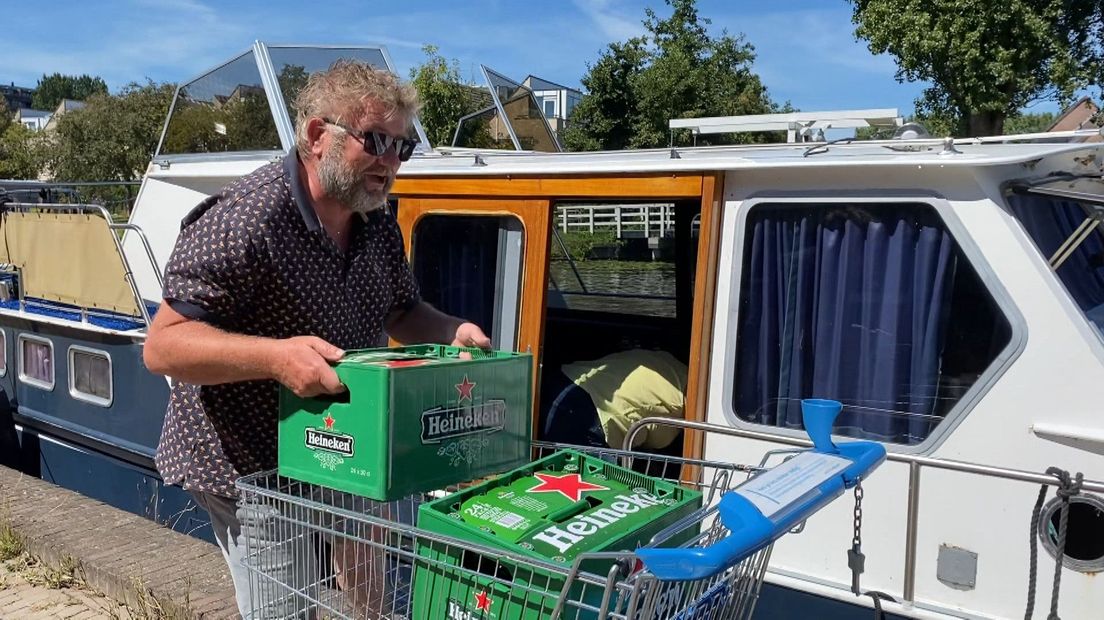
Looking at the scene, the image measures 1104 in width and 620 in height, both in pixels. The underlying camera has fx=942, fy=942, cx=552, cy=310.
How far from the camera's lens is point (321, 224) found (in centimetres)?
225

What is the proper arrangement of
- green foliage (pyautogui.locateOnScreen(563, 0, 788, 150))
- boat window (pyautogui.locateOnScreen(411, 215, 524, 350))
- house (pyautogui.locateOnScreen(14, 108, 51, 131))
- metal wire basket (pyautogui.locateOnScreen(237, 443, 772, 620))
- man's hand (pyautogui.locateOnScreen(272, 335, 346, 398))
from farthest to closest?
house (pyautogui.locateOnScreen(14, 108, 51, 131)) < green foliage (pyautogui.locateOnScreen(563, 0, 788, 150)) < boat window (pyautogui.locateOnScreen(411, 215, 524, 350)) < man's hand (pyautogui.locateOnScreen(272, 335, 346, 398)) < metal wire basket (pyautogui.locateOnScreen(237, 443, 772, 620))

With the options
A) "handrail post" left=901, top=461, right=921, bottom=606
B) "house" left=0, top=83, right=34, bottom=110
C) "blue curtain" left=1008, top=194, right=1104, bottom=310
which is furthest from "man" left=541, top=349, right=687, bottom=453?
"house" left=0, top=83, right=34, bottom=110

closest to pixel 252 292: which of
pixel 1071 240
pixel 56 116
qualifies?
pixel 1071 240

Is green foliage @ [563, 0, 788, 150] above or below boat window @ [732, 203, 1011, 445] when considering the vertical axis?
above

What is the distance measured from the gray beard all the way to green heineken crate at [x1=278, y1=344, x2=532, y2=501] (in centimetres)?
36

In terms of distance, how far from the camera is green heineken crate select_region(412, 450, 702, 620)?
5.75 feet

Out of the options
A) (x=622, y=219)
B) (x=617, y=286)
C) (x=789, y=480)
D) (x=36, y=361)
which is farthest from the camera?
(x=36, y=361)

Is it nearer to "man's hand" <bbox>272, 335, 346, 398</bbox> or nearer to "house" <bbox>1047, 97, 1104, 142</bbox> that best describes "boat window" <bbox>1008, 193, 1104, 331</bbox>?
"house" <bbox>1047, 97, 1104, 142</bbox>

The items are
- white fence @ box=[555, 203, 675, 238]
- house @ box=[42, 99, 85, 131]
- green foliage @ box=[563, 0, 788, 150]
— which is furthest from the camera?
house @ box=[42, 99, 85, 131]

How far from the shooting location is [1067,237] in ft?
10.8

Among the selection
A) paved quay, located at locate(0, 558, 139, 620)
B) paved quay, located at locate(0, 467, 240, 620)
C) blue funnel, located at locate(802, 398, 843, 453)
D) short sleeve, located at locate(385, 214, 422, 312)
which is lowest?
paved quay, located at locate(0, 558, 139, 620)

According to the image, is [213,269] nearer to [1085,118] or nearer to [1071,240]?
[1071,240]

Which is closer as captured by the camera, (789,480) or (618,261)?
(789,480)

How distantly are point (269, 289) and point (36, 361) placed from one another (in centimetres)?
504
